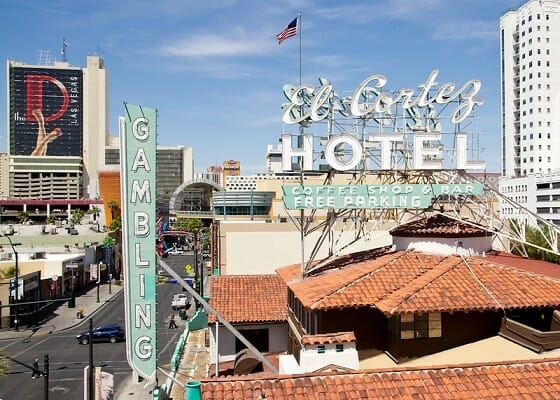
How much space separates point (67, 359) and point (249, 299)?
21.3m

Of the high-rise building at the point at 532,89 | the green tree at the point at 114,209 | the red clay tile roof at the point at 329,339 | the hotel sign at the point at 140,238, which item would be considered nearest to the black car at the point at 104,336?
the hotel sign at the point at 140,238

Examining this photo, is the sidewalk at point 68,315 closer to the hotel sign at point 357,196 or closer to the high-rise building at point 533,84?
the hotel sign at point 357,196

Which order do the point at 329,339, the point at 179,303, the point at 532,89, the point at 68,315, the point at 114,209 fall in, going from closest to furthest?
the point at 329,339 < the point at 68,315 < the point at 179,303 < the point at 114,209 < the point at 532,89

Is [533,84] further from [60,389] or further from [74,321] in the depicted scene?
[60,389]

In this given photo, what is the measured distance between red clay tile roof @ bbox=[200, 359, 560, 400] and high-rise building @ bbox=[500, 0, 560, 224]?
121m

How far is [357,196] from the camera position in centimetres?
2659

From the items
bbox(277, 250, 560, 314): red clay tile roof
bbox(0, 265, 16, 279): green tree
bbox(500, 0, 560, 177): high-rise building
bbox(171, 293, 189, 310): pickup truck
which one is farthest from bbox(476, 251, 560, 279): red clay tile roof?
bbox(500, 0, 560, 177): high-rise building

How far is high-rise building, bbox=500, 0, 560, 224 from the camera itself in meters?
135

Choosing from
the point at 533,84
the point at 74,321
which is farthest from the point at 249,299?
the point at 533,84

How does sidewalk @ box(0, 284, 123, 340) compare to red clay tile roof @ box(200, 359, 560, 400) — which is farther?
sidewalk @ box(0, 284, 123, 340)

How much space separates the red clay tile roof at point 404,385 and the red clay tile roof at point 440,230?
33.9 ft

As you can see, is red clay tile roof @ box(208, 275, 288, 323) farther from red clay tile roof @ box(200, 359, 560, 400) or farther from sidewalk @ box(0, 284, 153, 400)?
red clay tile roof @ box(200, 359, 560, 400)

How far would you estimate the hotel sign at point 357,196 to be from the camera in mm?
26484

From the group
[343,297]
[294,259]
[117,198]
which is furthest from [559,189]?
[343,297]
